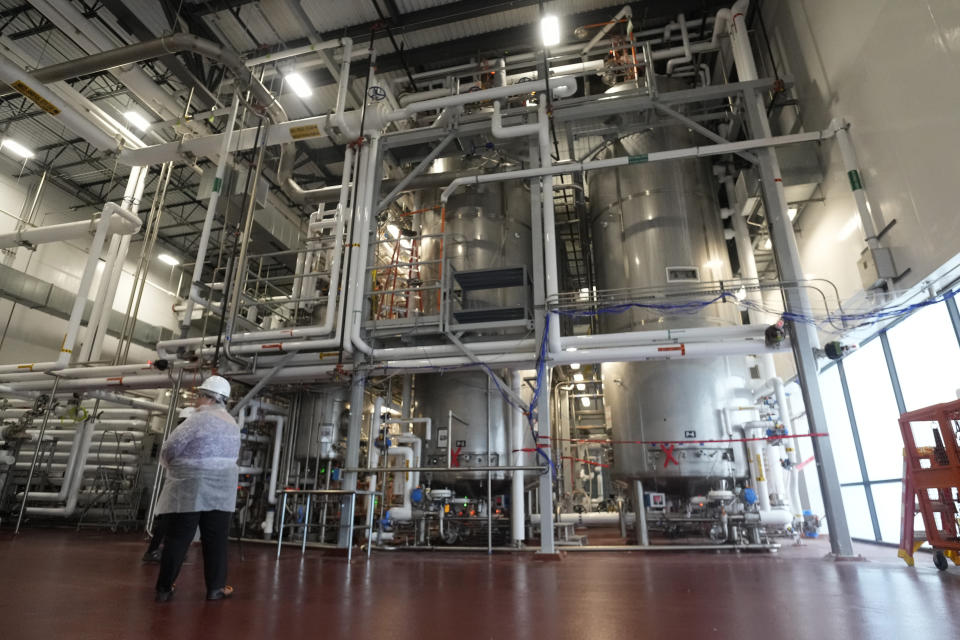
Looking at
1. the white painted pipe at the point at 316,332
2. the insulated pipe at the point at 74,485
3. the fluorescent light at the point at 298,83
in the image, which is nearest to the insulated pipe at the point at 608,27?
the fluorescent light at the point at 298,83

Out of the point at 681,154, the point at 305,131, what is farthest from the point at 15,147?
the point at 681,154

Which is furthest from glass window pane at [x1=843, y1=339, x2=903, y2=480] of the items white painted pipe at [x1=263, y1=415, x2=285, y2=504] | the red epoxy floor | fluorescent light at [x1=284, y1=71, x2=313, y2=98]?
fluorescent light at [x1=284, y1=71, x2=313, y2=98]

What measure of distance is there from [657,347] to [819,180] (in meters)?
4.08

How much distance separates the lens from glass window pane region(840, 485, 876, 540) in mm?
8797

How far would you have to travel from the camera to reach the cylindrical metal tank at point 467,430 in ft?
25.1

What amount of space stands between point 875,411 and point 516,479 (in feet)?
19.5

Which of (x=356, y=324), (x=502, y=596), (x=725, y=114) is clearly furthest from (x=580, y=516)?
(x=725, y=114)

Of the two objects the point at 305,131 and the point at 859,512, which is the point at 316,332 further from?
the point at 859,512

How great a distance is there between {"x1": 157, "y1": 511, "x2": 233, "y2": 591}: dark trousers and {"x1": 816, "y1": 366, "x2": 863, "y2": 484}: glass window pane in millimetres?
9788

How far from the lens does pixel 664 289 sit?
6734 millimetres

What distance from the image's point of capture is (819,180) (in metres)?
7.79

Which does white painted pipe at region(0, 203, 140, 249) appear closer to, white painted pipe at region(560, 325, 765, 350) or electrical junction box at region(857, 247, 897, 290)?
white painted pipe at region(560, 325, 765, 350)

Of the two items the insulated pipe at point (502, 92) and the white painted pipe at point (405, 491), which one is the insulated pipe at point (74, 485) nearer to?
the white painted pipe at point (405, 491)

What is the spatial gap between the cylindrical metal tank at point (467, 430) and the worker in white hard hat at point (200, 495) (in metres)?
4.42
